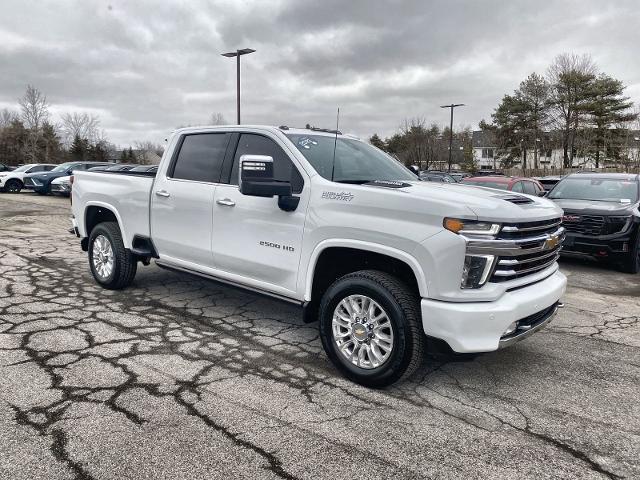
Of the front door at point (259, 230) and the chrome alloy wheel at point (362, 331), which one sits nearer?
the chrome alloy wheel at point (362, 331)

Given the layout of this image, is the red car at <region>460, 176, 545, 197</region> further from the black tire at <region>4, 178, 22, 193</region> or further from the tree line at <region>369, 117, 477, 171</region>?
the tree line at <region>369, 117, 477, 171</region>

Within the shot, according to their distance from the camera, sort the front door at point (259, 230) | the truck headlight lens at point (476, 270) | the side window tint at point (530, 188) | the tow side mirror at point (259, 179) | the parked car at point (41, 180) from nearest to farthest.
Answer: the truck headlight lens at point (476, 270), the tow side mirror at point (259, 179), the front door at point (259, 230), the side window tint at point (530, 188), the parked car at point (41, 180)

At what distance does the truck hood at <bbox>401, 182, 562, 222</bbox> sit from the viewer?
3.17 metres

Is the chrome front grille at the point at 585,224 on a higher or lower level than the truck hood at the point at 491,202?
lower

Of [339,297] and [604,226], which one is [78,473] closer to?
[339,297]

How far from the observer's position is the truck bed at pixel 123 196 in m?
5.39

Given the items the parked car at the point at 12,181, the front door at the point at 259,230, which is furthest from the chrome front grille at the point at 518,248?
the parked car at the point at 12,181

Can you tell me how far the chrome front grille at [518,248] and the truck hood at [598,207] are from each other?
5012 millimetres

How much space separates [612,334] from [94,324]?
16.7 feet

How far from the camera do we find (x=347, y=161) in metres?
4.31

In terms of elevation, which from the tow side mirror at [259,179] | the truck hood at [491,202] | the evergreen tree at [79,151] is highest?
the evergreen tree at [79,151]

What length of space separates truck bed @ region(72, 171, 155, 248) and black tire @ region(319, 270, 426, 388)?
2.69 meters

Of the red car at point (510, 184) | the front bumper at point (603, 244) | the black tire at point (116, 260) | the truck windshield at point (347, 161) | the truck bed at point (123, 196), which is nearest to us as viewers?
the truck windshield at point (347, 161)

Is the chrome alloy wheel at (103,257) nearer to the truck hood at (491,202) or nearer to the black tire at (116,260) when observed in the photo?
the black tire at (116,260)
